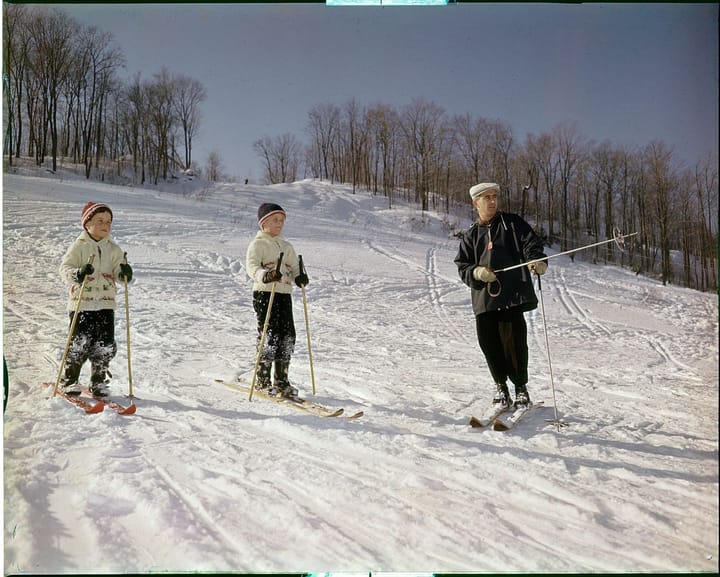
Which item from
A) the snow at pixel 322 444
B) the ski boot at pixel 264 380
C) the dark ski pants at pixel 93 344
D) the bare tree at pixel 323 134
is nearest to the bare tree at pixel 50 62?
the snow at pixel 322 444

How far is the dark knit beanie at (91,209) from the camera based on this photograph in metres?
2.48

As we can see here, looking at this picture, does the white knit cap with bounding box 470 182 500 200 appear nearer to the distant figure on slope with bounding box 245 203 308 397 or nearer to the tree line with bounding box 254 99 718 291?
the tree line with bounding box 254 99 718 291

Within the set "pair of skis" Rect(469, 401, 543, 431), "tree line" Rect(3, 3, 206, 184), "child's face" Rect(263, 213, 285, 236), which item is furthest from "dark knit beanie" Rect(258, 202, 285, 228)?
"pair of skis" Rect(469, 401, 543, 431)

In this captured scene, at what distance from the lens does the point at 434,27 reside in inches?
81.7

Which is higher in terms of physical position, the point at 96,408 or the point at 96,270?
the point at 96,270

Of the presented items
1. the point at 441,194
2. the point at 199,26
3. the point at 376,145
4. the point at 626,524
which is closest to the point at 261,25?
the point at 199,26

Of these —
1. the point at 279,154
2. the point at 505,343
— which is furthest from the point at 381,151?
the point at 505,343

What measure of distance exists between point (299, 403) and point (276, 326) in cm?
51

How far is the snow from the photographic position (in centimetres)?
155

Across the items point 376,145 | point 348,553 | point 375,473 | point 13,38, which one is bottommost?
point 348,553

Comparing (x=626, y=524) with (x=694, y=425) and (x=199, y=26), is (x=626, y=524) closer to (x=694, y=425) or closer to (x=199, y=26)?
(x=694, y=425)

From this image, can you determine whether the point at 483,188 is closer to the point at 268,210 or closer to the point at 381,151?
the point at 381,151

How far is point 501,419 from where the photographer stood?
7.86ft

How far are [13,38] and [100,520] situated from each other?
1.91m
